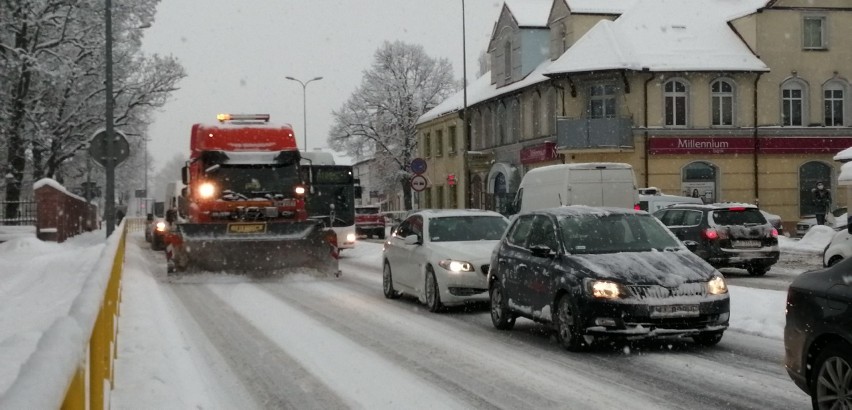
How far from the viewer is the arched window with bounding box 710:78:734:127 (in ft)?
132

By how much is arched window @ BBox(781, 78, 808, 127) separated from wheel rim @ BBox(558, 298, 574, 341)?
33.7 metres

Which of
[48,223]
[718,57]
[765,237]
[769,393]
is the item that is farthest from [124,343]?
[718,57]

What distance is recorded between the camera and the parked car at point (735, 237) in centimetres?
2031

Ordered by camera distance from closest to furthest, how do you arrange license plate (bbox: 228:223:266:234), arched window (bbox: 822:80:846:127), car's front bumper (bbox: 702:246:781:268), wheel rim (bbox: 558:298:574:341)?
1. wheel rim (bbox: 558:298:574:341)
2. license plate (bbox: 228:223:266:234)
3. car's front bumper (bbox: 702:246:781:268)
4. arched window (bbox: 822:80:846:127)

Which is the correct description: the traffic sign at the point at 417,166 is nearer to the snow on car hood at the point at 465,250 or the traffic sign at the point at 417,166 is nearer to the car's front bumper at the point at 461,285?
the snow on car hood at the point at 465,250

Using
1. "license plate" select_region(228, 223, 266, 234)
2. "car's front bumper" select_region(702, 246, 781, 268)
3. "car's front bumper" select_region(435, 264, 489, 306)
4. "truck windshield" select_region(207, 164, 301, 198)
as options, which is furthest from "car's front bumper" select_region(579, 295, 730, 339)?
"truck windshield" select_region(207, 164, 301, 198)

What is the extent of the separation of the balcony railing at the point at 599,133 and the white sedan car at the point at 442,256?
24102mm

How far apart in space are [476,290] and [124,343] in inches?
206

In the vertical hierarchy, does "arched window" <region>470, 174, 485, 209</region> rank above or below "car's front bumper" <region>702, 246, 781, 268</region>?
A: above

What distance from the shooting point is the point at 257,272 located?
64.9 feet

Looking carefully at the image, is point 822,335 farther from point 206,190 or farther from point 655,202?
point 655,202

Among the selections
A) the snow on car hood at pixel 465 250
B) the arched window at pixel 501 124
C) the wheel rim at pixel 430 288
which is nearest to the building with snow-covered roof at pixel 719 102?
the arched window at pixel 501 124

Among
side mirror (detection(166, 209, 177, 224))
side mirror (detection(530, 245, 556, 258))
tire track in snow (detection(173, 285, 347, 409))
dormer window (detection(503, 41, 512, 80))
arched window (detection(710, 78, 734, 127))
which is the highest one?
dormer window (detection(503, 41, 512, 80))

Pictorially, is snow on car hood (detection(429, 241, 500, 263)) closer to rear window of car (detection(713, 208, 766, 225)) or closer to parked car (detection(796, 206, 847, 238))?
rear window of car (detection(713, 208, 766, 225))
